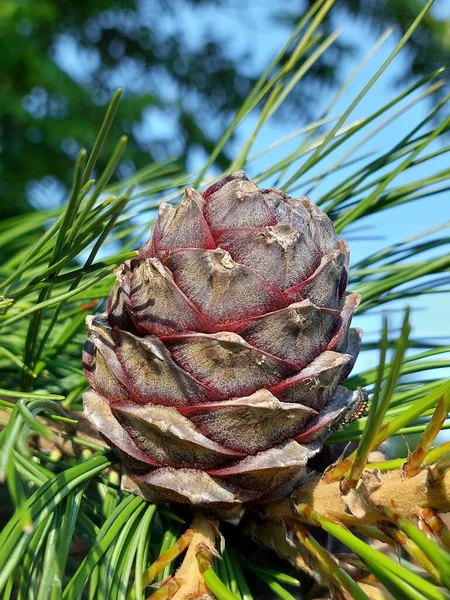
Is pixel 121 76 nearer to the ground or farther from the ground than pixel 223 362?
farther from the ground

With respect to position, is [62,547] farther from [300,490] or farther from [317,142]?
[317,142]

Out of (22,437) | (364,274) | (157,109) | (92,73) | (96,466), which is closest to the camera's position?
(22,437)

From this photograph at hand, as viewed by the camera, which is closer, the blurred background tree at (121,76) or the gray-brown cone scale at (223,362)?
the gray-brown cone scale at (223,362)

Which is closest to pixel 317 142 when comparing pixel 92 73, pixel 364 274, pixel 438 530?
pixel 364 274

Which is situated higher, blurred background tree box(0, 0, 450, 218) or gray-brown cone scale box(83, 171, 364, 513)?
blurred background tree box(0, 0, 450, 218)

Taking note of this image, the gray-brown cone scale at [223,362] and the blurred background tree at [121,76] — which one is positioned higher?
the blurred background tree at [121,76]

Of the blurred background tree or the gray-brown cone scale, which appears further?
the blurred background tree

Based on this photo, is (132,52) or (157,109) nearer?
(157,109)

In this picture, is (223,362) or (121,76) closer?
(223,362)
